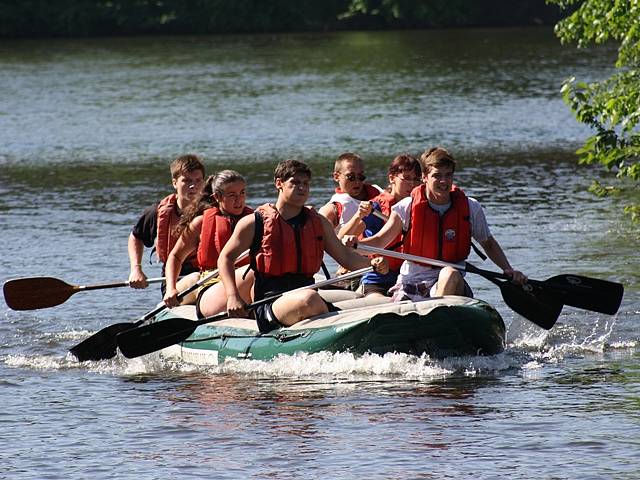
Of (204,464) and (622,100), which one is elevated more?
(622,100)

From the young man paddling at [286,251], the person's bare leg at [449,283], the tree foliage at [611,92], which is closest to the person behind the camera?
the young man paddling at [286,251]

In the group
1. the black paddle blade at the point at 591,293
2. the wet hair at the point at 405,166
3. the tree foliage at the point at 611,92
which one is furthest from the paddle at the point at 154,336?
the tree foliage at the point at 611,92

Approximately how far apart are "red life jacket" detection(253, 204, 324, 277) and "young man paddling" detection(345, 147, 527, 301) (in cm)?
43

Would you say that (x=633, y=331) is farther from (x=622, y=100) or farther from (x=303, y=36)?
(x=303, y=36)

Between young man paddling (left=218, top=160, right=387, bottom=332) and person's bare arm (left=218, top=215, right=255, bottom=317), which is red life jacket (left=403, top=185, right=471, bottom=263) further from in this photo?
person's bare arm (left=218, top=215, right=255, bottom=317)

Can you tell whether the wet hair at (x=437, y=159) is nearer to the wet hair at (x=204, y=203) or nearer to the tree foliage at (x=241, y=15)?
the wet hair at (x=204, y=203)

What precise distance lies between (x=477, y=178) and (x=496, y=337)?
37.8 feet

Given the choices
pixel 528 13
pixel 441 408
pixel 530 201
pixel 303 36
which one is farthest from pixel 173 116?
pixel 528 13

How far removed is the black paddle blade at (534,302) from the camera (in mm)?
9977

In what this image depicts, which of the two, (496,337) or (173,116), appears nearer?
(496,337)

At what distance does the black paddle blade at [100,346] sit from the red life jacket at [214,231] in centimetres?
77

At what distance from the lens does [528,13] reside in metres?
66.0

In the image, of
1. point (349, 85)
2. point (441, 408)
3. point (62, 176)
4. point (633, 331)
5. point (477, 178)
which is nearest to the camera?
point (441, 408)

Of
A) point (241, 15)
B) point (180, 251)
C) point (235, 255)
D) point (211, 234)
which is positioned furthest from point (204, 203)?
point (241, 15)
